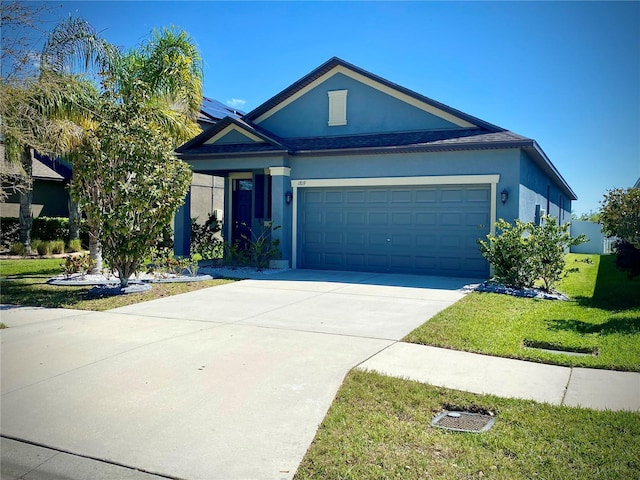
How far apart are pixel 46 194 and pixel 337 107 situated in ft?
49.2

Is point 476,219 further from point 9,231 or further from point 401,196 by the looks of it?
point 9,231

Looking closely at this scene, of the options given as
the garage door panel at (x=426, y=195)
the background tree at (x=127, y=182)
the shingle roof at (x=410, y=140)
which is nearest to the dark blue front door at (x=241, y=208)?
the shingle roof at (x=410, y=140)

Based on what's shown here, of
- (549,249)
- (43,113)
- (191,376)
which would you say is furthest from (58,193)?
(191,376)

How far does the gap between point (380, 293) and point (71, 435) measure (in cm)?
746

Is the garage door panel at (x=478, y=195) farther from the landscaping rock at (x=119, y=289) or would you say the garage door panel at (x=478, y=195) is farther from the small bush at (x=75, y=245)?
the small bush at (x=75, y=245)

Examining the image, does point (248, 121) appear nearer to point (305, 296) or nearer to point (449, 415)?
point (305, 296)

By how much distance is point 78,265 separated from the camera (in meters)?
13.0

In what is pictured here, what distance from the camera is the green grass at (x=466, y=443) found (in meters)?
3.49

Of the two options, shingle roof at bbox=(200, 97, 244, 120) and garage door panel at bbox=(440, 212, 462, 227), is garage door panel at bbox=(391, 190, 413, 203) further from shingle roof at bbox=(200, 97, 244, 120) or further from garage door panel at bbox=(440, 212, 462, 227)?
shingle roof at bbox=(200, 97, 244, 120)

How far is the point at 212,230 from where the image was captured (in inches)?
725

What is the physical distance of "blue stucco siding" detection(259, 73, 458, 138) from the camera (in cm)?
1500

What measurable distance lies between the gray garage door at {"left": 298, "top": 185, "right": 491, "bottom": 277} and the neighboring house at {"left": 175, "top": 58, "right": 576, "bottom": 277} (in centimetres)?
3

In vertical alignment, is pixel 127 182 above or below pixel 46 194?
below

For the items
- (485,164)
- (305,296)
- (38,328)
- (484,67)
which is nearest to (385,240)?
(485,164)
